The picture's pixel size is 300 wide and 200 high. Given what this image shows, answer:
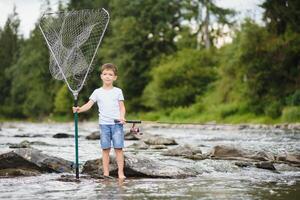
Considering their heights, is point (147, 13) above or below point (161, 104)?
above

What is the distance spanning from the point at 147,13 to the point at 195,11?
637 centimetres

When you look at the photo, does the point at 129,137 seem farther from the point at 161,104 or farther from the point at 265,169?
the point at 161,104

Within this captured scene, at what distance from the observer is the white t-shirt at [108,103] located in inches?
393

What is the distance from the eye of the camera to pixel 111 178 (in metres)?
9.77

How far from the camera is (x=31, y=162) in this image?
10.9 meters

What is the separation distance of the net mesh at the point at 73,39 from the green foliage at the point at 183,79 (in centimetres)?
4275

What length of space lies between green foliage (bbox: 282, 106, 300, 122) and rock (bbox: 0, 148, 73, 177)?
25.6 metres

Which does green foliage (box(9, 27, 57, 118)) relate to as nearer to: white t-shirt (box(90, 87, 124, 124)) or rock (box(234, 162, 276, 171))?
rock (box(234, 162, 276, 171))

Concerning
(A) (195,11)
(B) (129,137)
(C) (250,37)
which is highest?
(A) (195,11)

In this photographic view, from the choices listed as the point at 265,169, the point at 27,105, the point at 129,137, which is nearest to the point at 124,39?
the point at 27,105

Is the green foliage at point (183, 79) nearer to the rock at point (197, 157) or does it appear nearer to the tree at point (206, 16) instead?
the tree at point (206, 16)

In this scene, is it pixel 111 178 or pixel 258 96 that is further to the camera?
pixel 258 96

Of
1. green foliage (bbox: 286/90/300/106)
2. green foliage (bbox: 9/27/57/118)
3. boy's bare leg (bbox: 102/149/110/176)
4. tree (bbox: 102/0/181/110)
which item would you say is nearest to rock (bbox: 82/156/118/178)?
boy's bare leg (bbox: 102/149/110/176)

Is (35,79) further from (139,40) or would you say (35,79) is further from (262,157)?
(262,157)
